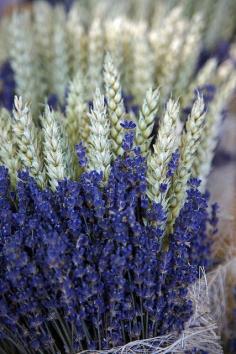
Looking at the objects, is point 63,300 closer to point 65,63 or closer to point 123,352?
point 123,352

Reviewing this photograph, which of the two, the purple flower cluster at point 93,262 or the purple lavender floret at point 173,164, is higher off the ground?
the purple lavender floret at point 173,164

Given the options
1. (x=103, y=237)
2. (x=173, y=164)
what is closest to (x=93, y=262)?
(x=103, y=237)

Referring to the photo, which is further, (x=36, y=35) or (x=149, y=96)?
(x=36, y=35)

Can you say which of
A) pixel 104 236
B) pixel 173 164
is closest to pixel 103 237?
pixel 104 236

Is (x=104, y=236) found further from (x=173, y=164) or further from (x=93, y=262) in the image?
(x=173, y=164)

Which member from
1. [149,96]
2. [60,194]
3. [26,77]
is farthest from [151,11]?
[60,194]

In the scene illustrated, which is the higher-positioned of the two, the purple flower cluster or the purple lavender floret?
the purple lavender floret

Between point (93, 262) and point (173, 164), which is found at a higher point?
point (173, 164)

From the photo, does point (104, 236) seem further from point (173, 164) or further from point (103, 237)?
point (173, 164)
